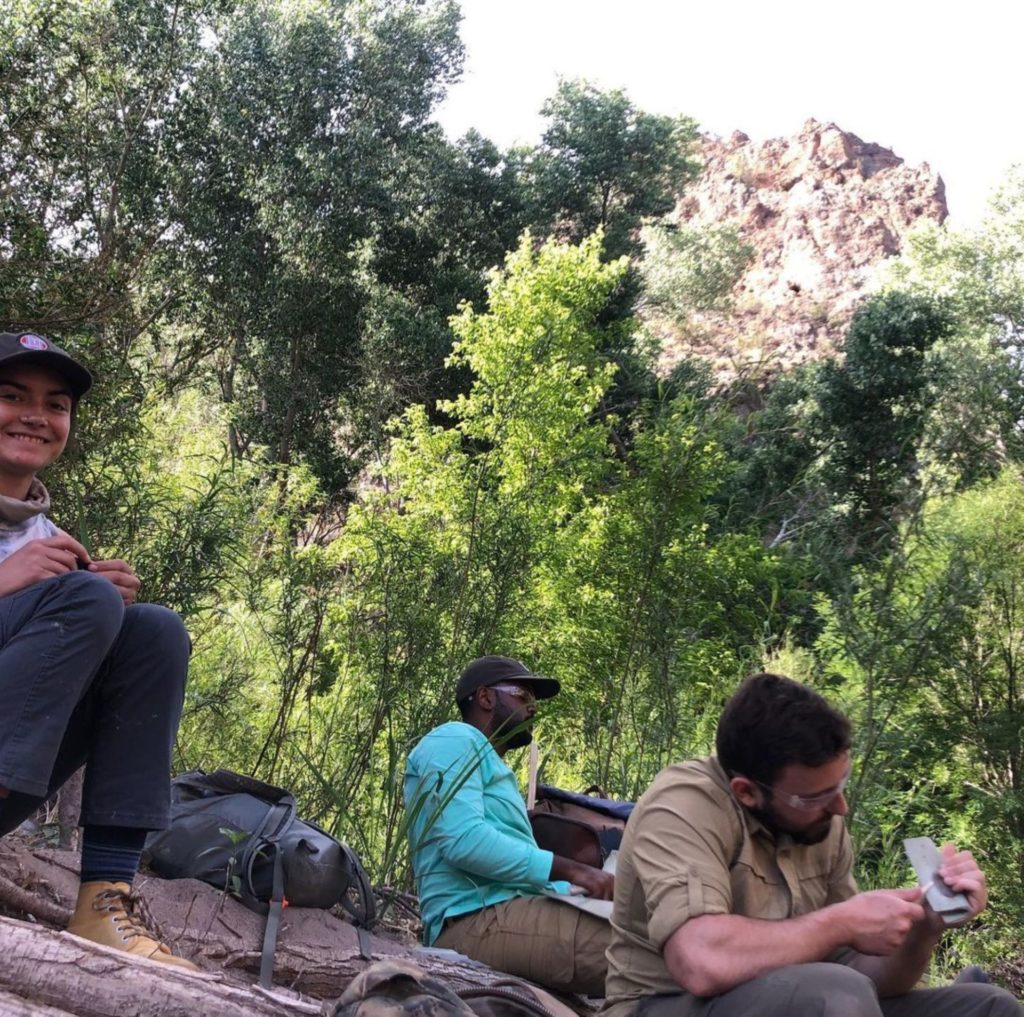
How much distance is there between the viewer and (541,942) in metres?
3.17

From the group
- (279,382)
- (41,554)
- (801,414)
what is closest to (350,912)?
(41,554)

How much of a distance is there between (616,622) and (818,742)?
5.26m

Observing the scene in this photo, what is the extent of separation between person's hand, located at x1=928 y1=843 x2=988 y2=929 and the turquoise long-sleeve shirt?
4.34 feet

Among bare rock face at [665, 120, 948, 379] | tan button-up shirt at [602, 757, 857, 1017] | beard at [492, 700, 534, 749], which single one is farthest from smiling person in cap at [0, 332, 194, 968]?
bare rock face at [665, 120, 948, 379]

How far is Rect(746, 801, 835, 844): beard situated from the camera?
233 cm

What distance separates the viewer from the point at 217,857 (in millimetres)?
2900

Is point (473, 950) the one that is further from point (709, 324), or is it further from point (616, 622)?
point (709, 324)

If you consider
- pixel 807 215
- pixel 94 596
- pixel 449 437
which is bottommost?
pixel 94 596

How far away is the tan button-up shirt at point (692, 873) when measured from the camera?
85.3 inches

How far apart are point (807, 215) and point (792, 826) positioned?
7376 cm

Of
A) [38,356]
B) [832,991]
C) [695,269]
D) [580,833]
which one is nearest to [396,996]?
[832,991]

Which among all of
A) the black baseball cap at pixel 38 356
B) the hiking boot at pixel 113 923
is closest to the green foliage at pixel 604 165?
the black baseball cap at pixel 38 356

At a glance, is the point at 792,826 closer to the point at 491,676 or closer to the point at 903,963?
the point at 903,963

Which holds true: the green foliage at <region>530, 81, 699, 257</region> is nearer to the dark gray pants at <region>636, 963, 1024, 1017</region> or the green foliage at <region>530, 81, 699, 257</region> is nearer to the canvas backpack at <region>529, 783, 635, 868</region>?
the canvas backpack at <region>529, 783, 635, 868</region>
